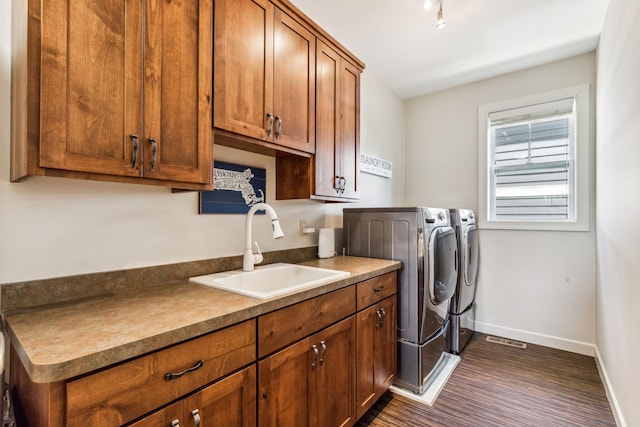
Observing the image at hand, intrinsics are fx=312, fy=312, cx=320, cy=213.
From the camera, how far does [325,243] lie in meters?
2.41

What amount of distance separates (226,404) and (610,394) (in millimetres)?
2502

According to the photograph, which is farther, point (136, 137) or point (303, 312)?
point (303, 312)

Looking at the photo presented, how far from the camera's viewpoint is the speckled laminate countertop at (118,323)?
0.75 m

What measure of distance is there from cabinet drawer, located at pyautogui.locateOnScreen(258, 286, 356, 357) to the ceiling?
1929mm

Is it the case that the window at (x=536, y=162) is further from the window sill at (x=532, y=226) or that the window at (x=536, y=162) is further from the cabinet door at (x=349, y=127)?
the cabinet door at (x=349, y=127)

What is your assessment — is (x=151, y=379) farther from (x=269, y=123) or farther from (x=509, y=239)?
(x=509, y=239)

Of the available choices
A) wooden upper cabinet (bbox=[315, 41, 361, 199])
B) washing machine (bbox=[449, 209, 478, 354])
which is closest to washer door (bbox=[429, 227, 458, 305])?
washing machine (bbox=[449, 209, 478, 354])

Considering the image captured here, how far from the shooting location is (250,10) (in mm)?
1543

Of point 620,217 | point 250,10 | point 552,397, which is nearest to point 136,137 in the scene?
point 250,10

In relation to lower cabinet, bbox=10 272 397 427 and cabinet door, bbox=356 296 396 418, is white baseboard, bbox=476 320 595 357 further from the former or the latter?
lower cabinet, bbox=10 272 397 427

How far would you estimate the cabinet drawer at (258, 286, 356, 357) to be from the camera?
4.01 ft

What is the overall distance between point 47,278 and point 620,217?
2.81 m

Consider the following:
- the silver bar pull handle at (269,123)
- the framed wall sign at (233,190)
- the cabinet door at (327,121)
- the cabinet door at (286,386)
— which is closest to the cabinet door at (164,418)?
the cabinet door at (286,386)

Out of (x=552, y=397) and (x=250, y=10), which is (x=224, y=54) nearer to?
(x=250, y=10)
